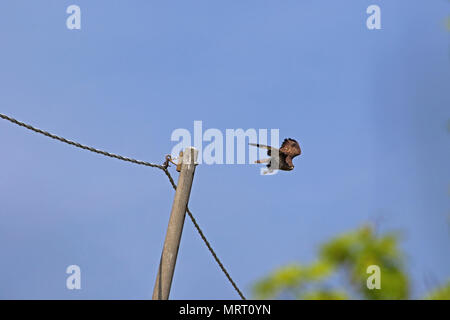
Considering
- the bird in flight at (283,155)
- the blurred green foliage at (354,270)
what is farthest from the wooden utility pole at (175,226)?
the blurred green foliage at (354,270)

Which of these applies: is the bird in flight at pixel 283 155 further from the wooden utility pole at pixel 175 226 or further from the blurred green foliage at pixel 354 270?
the blurred green foliage at pixel 354 270

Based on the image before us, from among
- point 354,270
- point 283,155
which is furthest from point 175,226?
point 354,270

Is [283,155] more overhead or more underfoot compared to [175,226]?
more overhead

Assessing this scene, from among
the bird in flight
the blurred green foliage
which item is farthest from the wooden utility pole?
the blurred green foliage

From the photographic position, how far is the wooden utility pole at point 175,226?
3.86m

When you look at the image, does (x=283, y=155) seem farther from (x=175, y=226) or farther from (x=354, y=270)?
(x=354, y=270)

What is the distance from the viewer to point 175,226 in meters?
3.94

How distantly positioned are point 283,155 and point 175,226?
0.85 m

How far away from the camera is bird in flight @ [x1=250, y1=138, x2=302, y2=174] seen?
13.2 ft

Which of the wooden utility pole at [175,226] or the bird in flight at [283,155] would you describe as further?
the bird in flight at [283,155]

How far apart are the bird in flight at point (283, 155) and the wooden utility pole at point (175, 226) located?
460 mm

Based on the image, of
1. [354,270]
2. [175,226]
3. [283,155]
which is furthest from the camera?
[354,270]
